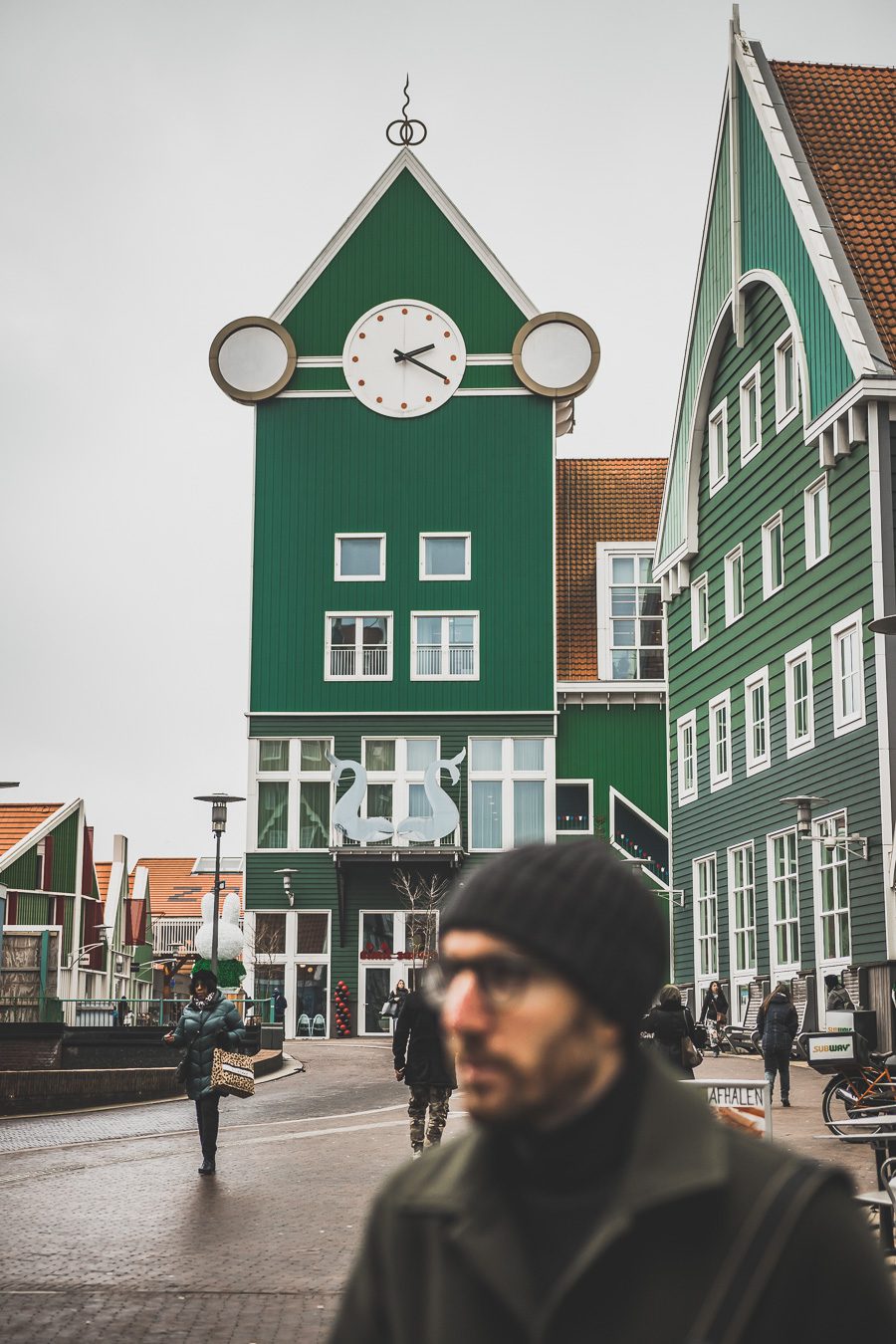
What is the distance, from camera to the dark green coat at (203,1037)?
1669cm

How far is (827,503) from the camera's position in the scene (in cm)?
3002

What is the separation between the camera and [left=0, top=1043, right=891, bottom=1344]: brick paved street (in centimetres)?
971

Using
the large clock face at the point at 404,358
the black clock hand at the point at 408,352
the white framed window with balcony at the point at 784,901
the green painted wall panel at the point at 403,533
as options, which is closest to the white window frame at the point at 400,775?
the green painted wall panel at the point at 403,533

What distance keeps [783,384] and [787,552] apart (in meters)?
2.99

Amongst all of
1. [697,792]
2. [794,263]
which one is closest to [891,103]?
[794,263]

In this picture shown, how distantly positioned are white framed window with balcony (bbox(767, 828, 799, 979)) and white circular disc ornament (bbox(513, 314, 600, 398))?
21407 millimetres

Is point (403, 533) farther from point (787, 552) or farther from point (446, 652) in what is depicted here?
point (787, 552)

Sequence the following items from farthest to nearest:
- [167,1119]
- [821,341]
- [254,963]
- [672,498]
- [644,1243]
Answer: [254,963], [672,498], [821,341], [167,1119], [644,1243]

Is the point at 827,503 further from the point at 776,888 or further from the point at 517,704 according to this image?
the point at 517,704

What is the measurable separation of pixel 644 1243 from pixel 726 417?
35271mm

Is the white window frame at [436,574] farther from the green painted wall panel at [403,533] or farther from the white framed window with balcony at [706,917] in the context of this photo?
the white framed window with balcony at [706,917]

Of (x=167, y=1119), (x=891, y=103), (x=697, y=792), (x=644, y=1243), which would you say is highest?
(x=891, y=103)

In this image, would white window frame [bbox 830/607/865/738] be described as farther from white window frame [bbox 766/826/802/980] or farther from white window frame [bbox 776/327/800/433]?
white window frame [bbox 776/327/800/433]

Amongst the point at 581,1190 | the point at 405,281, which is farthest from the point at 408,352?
the point at 581,1190
